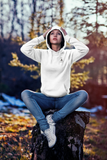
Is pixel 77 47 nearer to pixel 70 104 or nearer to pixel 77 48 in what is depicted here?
pixel 77 48

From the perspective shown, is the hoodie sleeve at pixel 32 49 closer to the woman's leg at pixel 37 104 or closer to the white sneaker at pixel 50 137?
the woman's leg at pixel 37 104

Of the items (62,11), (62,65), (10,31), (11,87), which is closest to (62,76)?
(62,65)

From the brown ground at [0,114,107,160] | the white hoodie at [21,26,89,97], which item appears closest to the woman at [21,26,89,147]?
the white hoodie at [21,26,89,97]

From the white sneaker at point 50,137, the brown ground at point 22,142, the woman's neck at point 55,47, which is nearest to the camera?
the white sneaker at point 50,137

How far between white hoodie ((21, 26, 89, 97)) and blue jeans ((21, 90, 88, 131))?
11 centimetres

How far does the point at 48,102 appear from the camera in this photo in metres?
2.61

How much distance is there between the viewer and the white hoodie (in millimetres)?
2564

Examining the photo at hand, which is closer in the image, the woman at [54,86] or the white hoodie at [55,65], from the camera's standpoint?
the woman at [54,86]

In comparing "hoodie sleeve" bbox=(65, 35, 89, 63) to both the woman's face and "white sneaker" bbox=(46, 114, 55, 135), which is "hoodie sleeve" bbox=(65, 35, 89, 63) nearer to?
the woman's face

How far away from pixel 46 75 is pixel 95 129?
3443 millimetres

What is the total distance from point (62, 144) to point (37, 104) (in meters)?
0.69

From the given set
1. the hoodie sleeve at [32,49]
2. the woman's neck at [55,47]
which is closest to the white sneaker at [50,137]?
the hoodie sleeve at [32,49]

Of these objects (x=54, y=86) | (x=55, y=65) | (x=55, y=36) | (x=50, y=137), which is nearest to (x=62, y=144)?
(x=50, y=137)

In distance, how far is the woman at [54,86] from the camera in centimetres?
243
